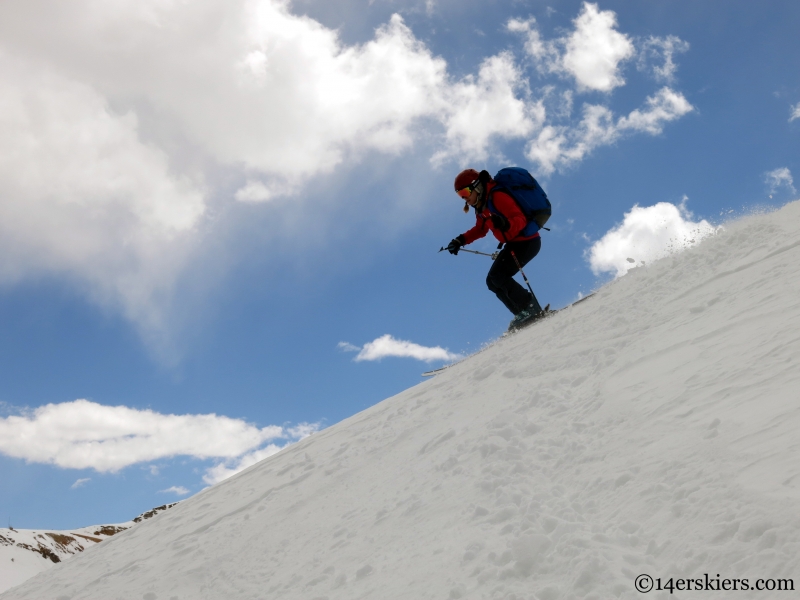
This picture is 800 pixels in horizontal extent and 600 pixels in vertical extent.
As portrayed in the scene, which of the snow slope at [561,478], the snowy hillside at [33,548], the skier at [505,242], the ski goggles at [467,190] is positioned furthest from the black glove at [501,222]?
the snowy hillside at [33,548]

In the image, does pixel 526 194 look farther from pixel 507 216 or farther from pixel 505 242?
pixel 505 242

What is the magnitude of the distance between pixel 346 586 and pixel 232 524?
2659 mm

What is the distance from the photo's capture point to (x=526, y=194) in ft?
28.6

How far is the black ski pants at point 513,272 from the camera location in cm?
896

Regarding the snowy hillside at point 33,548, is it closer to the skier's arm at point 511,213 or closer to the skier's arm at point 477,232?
the skier's arm at point 477,232

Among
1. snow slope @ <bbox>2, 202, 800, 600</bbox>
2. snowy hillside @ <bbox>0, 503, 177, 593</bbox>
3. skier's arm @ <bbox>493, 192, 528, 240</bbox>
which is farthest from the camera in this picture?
snowy hillside @ <bbox>0, 503, 177, 593</bbox>

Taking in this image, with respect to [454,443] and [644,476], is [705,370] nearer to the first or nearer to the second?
[644,476]

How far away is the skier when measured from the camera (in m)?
8.78

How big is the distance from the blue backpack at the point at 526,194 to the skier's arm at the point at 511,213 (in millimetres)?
81

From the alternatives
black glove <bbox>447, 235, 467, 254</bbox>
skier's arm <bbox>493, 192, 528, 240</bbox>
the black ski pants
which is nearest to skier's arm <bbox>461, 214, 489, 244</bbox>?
black glove <bbox>447, 235, 467, 254</bbox>

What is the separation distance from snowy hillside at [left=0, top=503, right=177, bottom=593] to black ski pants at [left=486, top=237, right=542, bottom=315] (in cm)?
839

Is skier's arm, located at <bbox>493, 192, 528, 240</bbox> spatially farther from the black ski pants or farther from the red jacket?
the black ski pants

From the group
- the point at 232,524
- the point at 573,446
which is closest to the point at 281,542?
the point at 232,524

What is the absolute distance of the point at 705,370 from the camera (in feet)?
14.8
